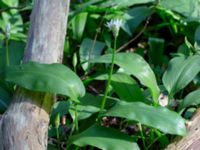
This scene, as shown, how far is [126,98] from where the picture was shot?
1.91m

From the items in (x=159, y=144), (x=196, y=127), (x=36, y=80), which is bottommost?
(x=159, y=144)

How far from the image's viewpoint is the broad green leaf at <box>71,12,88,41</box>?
2729 mm

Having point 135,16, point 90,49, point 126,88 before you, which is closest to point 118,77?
point 126,88

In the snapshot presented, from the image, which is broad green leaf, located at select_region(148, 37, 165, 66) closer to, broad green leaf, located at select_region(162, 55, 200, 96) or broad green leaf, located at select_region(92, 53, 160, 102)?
broad green leaf, located at select_region(162, 55, 200, 96)

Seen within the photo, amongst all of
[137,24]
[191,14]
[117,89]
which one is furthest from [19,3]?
[117,89]

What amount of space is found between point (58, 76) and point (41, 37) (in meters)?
0.28

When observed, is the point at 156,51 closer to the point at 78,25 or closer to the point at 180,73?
the point at 78,25

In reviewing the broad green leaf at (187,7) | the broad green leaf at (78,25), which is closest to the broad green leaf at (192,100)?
the broad green leaf at (187,7)

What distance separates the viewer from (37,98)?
1724 mm

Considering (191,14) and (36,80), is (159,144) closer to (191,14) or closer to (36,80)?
(36,80)

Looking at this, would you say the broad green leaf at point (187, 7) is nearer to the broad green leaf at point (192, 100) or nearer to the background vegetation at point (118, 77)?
the background vegetation at point (118, 77)

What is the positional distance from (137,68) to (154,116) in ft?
0.99

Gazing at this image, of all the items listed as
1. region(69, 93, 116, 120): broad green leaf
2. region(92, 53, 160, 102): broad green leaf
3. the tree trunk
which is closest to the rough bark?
region(92, 53, 160, 102): broad green leaf

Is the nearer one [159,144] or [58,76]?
[58,76]
